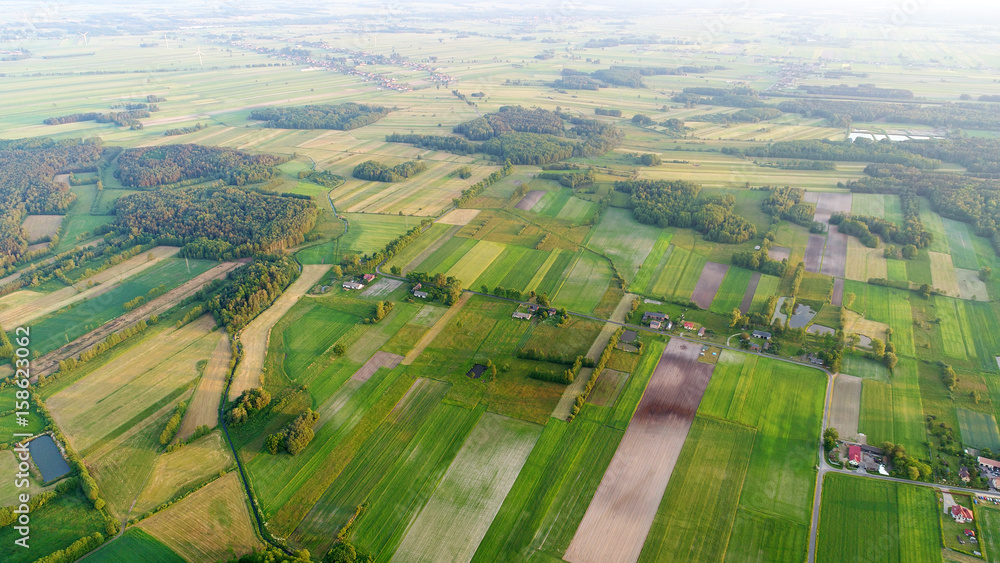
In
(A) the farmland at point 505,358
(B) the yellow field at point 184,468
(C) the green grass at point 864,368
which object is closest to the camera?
(A) the farmland at point 505,358

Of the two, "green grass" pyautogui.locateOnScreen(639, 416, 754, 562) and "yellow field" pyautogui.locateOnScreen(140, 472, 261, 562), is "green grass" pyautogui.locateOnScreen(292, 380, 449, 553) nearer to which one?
"yellow field" pyautogui.locateOnScreen(140, 472, 261, 562)

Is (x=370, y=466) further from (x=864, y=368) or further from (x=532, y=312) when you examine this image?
(x=864, y=368)

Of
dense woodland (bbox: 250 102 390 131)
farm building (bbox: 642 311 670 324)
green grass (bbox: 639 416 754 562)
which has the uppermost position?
dense woodland (bbox: 250 102 390 131)

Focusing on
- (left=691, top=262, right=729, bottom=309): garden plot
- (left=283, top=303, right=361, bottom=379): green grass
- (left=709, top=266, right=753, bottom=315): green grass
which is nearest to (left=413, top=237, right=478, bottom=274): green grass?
(left=283, top=303, right=361, bottom=379): green grass

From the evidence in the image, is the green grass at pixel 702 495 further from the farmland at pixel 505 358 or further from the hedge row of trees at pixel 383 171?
the hedge row of trees at pixel 383 171

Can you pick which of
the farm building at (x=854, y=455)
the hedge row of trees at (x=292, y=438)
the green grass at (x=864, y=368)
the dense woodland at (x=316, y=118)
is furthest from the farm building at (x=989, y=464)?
the dense woodland at (x=316, y=118)

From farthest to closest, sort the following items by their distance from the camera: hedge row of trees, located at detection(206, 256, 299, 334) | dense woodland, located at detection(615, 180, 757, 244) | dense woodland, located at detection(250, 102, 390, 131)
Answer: dense woodland, located at detection(250, 102, 390, 131) < dense woodland, located at detection(615, 180, 757, 244) < hedge row of trees, located at detection(206, 256, 299, 334)

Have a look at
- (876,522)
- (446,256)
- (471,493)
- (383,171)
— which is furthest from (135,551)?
(383,171)
